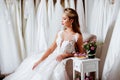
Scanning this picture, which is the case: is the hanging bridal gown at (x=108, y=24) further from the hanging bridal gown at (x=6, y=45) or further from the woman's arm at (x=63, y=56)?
the hanging bridal gown at (x=6, y=45)

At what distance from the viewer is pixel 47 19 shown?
131 inches

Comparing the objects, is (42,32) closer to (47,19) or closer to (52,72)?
(47,19)

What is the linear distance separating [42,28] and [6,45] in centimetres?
63

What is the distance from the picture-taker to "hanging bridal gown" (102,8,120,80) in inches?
105

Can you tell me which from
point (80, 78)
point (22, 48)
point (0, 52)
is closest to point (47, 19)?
point (22, 48)

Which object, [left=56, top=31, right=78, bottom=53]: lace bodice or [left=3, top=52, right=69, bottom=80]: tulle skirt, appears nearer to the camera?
[left=3, top=52, right=69, bottom=80]: tulle skirt

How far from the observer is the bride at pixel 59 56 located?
2400 mm

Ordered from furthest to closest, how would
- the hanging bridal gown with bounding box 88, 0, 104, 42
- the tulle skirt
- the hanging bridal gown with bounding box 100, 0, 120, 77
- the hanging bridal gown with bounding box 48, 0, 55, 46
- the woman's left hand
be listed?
the hanging bridal gown with bounding box 48, 0, 55, 46, the hanging bridal gown with bounding box 88, 0, 104, 42, the hanging bridal gown with bounding box 100, 0, 120, 77, the woman's left hand, the tulle skirt

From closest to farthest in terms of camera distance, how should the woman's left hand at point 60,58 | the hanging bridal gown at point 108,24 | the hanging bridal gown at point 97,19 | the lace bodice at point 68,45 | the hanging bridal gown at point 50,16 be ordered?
the woman's left hand at point 60,58 < the lace bodice at point 68,45 < the hanging bridal gown at point 108,24 < the hanging bridal gown at point 97,19 < the hanging bridal gown at point 50,16

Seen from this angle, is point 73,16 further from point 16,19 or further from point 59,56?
point 16,19

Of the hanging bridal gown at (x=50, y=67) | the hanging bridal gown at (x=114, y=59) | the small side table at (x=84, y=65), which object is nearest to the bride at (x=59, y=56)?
the hanging bridal gown at (x=50, y=67)

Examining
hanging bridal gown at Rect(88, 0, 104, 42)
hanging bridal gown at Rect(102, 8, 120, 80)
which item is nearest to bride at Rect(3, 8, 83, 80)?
hanging bridal gown at Rect(102, 8, 120, 80)

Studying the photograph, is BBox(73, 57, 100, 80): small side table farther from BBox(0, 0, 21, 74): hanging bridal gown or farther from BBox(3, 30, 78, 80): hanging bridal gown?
BBox(0, 0, 21, 74): hanging bridal gown

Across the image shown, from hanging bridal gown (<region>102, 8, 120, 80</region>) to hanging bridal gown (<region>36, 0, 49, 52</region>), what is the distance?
1.04 meters
